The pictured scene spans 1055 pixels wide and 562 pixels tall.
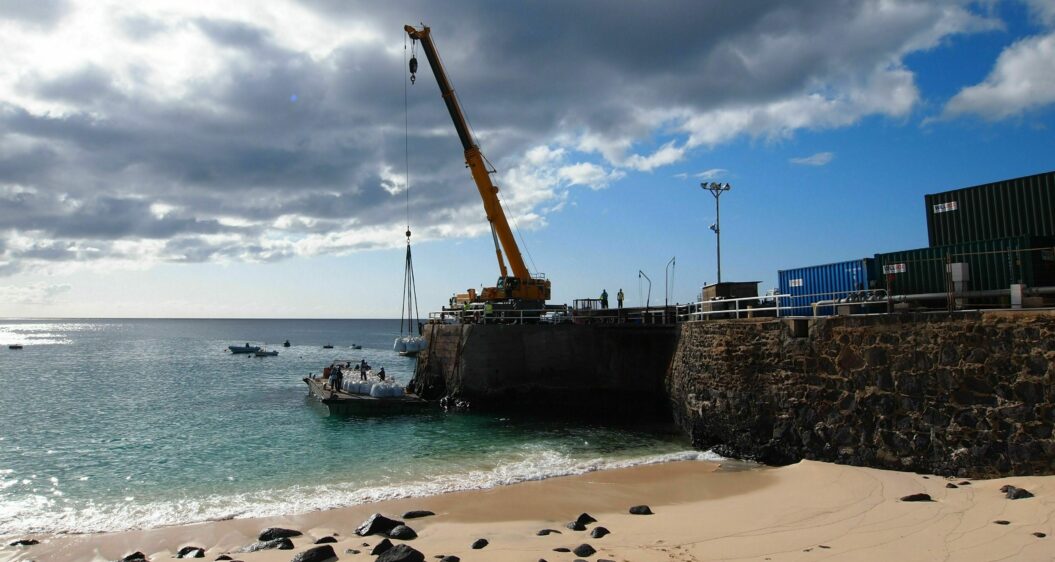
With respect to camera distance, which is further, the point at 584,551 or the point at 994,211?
the point at 994,211

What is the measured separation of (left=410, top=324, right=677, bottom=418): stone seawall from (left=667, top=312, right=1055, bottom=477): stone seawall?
390 inches

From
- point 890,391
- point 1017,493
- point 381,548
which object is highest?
point 890,391

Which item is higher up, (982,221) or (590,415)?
(982,221)

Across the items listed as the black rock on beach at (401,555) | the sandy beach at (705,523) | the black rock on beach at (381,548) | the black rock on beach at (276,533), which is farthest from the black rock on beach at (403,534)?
the black rock on beach at (276,533)

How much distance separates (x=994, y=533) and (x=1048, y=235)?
11.8 m

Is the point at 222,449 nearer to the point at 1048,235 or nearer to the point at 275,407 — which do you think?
the point at 275,407

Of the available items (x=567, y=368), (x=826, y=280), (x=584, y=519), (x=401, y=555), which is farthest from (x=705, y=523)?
(x=567, y=368)

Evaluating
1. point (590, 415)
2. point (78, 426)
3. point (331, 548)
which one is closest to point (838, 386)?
point (331, 548)

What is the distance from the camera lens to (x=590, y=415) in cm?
2748

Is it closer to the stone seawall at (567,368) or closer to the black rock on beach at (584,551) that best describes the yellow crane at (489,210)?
the stone seawall at (567,368)

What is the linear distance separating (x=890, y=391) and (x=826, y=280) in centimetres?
832

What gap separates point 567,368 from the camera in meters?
28.8

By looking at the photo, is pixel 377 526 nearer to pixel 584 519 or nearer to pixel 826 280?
pixel 584 519

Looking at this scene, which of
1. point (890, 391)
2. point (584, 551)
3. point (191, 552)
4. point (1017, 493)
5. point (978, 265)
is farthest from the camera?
point (978, 265)
